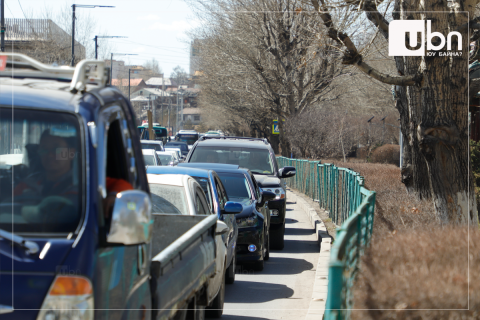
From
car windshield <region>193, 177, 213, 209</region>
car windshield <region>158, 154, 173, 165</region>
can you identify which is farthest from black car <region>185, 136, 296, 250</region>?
car windshield <region>158, 154, 173, 165</region>

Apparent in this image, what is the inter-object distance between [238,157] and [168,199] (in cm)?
644

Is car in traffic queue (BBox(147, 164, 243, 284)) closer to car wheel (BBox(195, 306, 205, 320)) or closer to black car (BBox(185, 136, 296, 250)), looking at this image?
car wheel (BBox(195, 306, 205, 320))

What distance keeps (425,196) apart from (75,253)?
991 cm

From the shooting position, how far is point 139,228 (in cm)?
260

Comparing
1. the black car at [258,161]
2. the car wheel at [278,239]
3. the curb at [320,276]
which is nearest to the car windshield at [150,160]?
the black car at [258,161]

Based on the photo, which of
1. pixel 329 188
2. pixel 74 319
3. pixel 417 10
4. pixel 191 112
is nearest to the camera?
pixel 74 319

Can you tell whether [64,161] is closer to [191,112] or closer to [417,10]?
[417,10]

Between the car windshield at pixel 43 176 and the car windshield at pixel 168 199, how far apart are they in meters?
3.35

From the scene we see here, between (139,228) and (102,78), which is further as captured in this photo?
(102,78)

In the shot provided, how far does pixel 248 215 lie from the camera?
9203mm

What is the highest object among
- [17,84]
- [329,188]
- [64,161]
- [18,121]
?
[17,84]

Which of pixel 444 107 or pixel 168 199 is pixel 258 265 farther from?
pixel 444 107

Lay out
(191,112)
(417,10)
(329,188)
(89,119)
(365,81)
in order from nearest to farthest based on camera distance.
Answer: (89,119)
(417,10)
(329,188)
(365,81)
(191,112)

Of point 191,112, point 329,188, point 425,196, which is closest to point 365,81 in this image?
point 329,188
